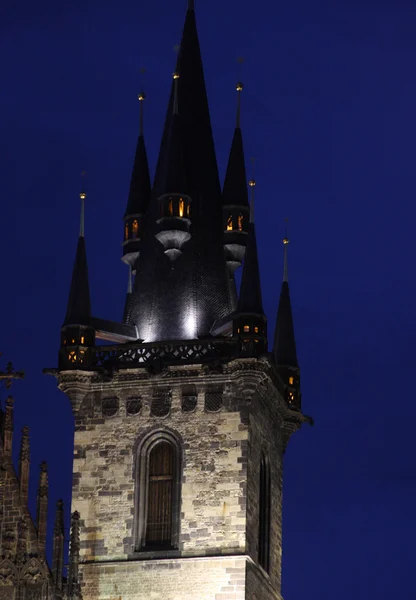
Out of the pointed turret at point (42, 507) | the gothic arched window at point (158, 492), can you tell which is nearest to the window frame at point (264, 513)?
the gothic arched window at point (158, 492)

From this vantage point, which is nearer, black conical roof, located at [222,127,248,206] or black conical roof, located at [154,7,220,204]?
black conical roof, located at [154,7,220,204]

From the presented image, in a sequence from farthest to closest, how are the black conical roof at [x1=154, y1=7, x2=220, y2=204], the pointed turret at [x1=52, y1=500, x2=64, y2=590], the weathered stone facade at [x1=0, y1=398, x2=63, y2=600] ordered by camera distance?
1. the black conical roof at [x1=154, y1=7, x2=220, y2=204]
2. the pointed turret at [x1=52, y1=500, x2=64, y2=590]
3. the weathered stone facade at [x1=0, y1=398, x2=63, y2=600]

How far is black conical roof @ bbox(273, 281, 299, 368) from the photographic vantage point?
73.3 m

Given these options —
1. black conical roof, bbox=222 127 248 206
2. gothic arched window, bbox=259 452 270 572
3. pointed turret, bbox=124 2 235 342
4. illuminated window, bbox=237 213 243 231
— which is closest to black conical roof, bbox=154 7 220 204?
pointed turret, bbox=124 2 235 342

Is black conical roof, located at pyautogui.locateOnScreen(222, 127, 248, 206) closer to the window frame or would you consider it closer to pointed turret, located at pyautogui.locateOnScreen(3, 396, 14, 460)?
the window frame

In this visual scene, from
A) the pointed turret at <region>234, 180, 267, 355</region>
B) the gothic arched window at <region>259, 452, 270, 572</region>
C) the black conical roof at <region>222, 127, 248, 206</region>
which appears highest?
the black conical roof at <region>222, 127, 248, 206</region>

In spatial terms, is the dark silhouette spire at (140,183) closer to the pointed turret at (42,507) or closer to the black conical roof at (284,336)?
the black conical roof at (284,336)

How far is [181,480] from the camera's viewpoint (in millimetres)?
68438

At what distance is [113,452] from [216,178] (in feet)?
30.1

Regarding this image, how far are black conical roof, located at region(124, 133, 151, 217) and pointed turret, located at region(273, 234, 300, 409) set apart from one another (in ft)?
14.2

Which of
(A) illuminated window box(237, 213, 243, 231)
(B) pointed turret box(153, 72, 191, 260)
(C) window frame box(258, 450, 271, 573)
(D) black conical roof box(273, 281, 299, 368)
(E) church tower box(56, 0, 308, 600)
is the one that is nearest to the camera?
(E) church tower box(56, 0, 308, 600)

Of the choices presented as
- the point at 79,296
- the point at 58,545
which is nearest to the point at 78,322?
the point at 79,296

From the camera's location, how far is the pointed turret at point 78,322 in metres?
70.0

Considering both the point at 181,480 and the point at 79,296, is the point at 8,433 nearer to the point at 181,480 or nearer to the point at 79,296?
the point at 181,480
